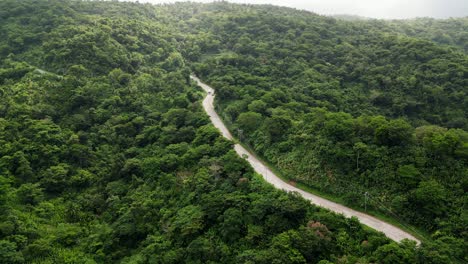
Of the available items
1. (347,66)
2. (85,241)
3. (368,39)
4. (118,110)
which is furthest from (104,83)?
(368,39)

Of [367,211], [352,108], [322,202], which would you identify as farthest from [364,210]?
[352,108]

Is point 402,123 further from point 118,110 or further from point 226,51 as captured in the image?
point 226,51

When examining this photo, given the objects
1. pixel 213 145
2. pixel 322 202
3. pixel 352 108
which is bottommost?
pixel 213 145

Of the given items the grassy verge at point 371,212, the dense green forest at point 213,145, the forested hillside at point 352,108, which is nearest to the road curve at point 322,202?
the grassy verge at point 371,212

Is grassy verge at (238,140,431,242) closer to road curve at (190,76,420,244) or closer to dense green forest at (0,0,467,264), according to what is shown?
road curve at (190,76,420,244)

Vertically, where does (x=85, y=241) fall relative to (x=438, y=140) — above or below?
below

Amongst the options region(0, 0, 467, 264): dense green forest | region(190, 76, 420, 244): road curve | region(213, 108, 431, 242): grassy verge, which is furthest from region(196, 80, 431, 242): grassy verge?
region(0, 0, 467, 264): dense green forest

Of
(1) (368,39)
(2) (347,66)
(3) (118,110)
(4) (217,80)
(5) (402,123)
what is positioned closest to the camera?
(5) (402,123)

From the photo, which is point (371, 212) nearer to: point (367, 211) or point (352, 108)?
point (367, 211)

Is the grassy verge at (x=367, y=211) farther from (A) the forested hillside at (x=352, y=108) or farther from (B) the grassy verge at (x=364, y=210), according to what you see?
(A) the forested hillside at (x=352, y=108)
